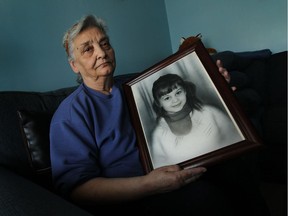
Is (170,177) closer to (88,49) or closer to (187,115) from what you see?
(187,115)

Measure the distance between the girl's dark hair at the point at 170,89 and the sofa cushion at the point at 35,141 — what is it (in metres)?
0.41

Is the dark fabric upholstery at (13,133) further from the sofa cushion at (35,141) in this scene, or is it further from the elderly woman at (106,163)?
the elderly woman at (106,163)

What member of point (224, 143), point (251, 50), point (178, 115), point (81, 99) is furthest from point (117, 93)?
point (251, 50)

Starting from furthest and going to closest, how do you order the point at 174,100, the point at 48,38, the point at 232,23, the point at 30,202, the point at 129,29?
the point at 232,23 → the point at 129,29 → the point at 48,38 → the point at 174,100 → the point at 30,202

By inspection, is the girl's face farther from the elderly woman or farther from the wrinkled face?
the wrinkled face

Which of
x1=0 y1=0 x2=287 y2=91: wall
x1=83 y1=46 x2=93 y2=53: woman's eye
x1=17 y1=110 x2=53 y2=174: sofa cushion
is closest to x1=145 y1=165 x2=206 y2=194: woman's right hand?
x1=17 y1=110 x2=53 y2=174: sofa cushion

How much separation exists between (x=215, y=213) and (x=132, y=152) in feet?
1.04

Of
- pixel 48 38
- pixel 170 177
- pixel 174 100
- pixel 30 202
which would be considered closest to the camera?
pixel 30 202

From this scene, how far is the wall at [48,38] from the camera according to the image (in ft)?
4.33

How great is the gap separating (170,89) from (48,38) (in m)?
1.04

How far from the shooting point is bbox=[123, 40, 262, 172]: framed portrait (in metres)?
0.60

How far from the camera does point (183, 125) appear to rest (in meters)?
0.69

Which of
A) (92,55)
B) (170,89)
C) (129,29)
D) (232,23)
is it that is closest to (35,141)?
(92,55)

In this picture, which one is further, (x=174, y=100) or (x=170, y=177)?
(x=174, y=100)
